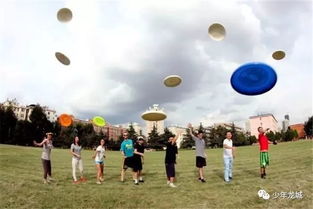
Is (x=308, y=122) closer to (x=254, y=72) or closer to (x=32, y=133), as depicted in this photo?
(x=32, y=133)

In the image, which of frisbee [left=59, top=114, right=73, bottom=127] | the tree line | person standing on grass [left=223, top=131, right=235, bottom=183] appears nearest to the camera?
person standing on grass [left=223, top=131, right=235, bottom=183]

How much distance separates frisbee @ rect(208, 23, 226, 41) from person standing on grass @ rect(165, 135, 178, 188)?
4.87 metres

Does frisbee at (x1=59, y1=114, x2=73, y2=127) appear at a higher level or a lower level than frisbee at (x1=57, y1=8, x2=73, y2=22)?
lower

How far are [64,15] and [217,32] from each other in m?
6.98

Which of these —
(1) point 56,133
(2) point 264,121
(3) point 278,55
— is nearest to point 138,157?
(3) point 278,55

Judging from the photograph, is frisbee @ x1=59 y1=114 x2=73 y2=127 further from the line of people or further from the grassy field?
the line of people

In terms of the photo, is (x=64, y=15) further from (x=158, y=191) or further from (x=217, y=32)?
(x=158, y=191)

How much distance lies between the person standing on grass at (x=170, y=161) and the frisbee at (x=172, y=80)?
317 centimetres

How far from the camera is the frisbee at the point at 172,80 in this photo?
53.1ft

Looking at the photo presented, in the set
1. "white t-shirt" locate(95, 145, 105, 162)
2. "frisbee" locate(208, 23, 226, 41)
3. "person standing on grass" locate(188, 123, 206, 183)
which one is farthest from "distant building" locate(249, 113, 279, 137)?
"white t-shirt" locate(95, 145, 105, 162)

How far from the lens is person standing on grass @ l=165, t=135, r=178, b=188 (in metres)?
13.8

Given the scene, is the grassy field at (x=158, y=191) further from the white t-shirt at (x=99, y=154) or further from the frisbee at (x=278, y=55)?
the frisbee at (x=278, y=55)

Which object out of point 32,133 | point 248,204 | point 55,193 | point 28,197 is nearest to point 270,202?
point 248,204

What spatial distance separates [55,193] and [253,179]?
27.1ft
